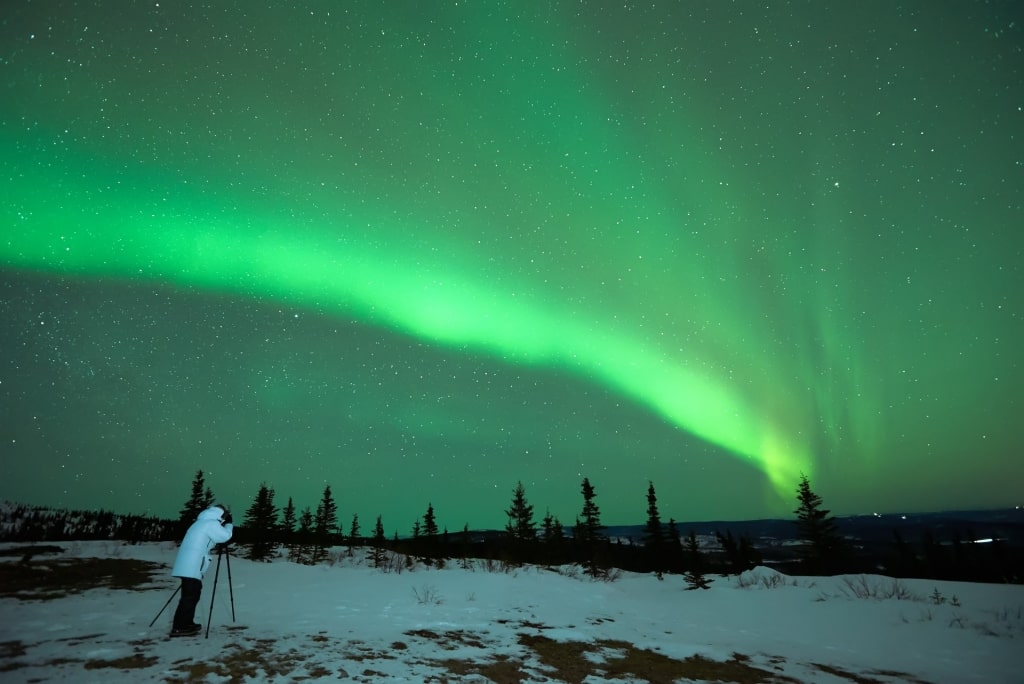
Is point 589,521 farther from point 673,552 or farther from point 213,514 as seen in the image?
point 213,514

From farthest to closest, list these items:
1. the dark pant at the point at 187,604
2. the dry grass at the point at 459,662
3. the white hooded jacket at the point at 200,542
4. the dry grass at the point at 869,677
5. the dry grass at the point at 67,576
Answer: the dry grass at the point at 67,576 → the white hooded jacket at the point at 200,542 → the dark pant at the point at 187,604 → the dry grass at the point at 869,677 → the dry grass at the point at 459,662

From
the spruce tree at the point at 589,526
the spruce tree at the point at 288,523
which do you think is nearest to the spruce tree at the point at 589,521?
the spruce tree at the point at 589,526

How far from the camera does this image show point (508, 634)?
909 cm

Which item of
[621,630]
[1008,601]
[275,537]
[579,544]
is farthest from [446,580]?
[579,544]

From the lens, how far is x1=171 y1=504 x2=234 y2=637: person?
758 cm

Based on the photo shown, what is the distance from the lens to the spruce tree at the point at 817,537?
61.2 meters

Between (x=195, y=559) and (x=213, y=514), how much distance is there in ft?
2.89

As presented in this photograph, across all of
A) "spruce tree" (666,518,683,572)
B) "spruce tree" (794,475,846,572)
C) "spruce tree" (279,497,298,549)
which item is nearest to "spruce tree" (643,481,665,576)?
"spruce tree" (666,518,683,572)

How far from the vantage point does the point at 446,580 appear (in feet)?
51.4

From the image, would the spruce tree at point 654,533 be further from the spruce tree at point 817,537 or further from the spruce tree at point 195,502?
the spruce tree at point 195,502

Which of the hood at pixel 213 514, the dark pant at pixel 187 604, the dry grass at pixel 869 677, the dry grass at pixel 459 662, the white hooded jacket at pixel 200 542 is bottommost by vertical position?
the dry grass at pixel 869 677

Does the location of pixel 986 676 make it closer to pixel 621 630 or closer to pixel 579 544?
pixel 621 630

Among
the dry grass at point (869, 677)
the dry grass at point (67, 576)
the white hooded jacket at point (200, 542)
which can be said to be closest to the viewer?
the dry grass at point (869, 677)

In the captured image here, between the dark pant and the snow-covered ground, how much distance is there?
33 centimetres
